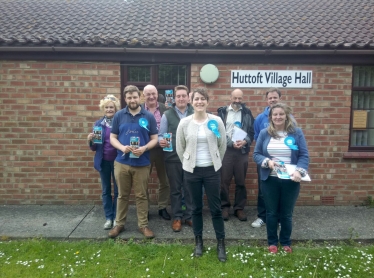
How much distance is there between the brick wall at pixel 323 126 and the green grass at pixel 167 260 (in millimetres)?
1855

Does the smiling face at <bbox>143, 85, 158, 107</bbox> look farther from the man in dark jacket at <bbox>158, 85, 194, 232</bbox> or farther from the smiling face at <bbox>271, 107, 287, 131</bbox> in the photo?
the smiling face at <bbox>271, 107, 287, 131</bbox>

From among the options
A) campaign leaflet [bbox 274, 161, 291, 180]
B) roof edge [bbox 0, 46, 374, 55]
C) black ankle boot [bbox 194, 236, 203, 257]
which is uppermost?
roof edge [bbox 0, 46, 374, 55]

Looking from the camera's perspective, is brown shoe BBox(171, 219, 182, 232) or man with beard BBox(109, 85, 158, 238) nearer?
man with beard BBox(109, 85, 158, 238)

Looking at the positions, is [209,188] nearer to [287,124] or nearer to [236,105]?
[287,124]

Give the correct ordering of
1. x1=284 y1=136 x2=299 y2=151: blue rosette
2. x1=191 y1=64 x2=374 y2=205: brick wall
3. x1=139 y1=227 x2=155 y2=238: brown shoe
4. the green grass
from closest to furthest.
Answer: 1. the green grass
2. x1=284 y1=136 x2=299 y2=151: blue rosette
3. x1=139 y1=227 x2=155 y2=238: brown shoe
4. x1=191 y1=64 x2=374 y2=205: brick wall

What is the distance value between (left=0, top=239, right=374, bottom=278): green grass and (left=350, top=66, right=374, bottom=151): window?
259 centimetres

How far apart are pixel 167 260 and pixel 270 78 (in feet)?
12.3

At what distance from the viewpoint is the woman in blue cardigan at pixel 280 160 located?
3.83 meters

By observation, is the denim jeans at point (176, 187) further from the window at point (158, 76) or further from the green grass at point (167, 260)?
the window at point (158, 76)

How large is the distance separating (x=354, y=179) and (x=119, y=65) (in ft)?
16.2

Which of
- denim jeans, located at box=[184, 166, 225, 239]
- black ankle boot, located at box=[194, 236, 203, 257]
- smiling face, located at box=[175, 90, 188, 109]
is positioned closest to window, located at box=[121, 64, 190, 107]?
smiling face, located at box=[175, 90, 188, 109]

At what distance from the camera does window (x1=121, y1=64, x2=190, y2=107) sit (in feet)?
19.8

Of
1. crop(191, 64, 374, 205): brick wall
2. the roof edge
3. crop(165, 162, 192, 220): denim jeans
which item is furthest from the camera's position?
crop(191, 64, 374, 205): brick wall

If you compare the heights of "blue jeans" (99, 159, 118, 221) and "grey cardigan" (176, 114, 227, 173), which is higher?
"grey cardigan" (176, 114, 227, 173)
